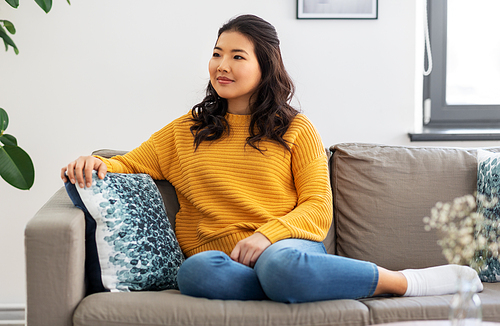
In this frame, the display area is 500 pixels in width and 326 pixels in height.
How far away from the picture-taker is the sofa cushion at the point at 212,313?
1.07 m

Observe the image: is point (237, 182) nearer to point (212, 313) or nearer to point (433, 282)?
point (212, 313)

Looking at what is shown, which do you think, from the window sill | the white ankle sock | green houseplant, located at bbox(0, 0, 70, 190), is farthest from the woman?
the window sill

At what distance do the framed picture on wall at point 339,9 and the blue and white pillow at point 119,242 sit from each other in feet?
3.85

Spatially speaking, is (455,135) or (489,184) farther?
(455,135)

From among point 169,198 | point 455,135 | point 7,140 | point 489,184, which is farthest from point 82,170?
point 455,135

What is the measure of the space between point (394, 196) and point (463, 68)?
1039 mm

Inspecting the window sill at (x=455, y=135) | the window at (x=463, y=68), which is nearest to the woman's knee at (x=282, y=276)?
the window sill at (x=455, y=135)

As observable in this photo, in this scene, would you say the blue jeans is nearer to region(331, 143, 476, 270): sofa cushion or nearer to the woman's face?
region(331, 143, 476, 270): sofa cushion

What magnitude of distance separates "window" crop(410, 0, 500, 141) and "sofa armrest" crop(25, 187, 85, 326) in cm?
171

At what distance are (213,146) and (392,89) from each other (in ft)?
3.22

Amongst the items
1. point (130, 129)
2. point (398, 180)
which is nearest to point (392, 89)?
point (398, 180)

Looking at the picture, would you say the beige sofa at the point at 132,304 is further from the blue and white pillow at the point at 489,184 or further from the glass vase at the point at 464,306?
the glass vase at the point at 464,306

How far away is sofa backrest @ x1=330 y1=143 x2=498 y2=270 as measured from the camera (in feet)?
4.94

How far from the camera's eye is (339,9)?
1.99 metres
